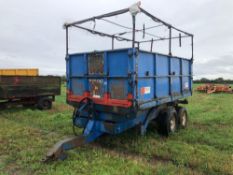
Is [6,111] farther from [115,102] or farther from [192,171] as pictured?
[192,171]

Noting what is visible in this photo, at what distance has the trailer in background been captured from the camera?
10.3 metres

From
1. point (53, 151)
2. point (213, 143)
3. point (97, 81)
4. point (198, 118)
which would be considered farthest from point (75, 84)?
point (198, 118)

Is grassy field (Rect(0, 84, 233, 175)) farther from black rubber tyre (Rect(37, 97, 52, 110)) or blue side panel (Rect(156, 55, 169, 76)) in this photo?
black rubber tyre (Rect(37, 97, 52, 110))

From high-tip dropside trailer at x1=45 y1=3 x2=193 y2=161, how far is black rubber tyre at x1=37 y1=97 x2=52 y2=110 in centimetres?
540

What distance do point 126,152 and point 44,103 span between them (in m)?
7.13

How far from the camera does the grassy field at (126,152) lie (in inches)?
177

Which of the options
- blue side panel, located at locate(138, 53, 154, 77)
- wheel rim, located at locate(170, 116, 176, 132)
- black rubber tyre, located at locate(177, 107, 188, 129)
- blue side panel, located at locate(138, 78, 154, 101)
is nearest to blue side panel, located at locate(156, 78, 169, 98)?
blue side panel, located at locate(138, 78, 154, 101)

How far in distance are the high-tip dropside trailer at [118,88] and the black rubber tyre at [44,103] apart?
5.40 meters

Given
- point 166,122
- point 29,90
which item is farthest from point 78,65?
point 29,90

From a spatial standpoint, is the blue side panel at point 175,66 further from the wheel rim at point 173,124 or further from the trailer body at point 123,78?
the wheel rim at point 173,124

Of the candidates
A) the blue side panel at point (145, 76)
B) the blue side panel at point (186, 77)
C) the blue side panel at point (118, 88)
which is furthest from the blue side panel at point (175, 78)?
the blue side panel at point (118, 88)

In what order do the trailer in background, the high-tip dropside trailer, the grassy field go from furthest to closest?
the trailer in background < the high-tip dropside trailer < the grassy field

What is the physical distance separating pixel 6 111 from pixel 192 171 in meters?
8.88

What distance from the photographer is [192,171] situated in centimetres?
446
